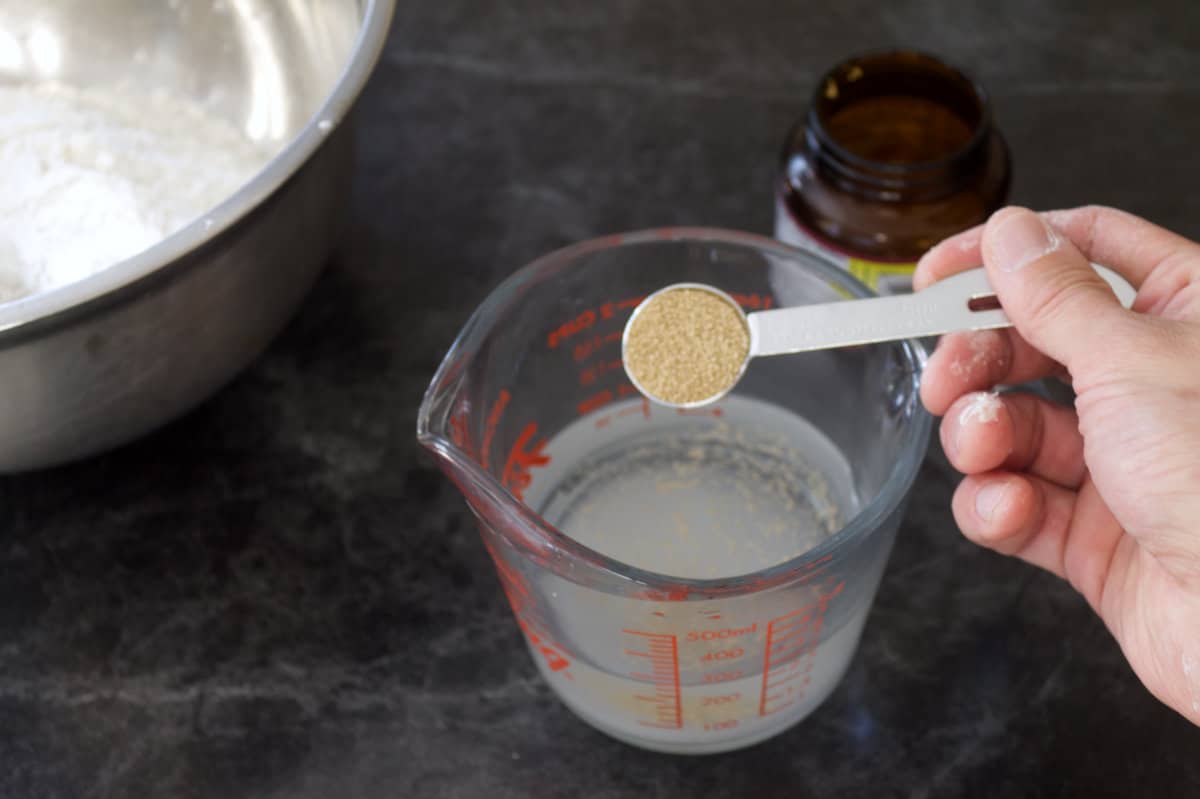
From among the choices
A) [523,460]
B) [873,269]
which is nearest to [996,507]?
[873,269]

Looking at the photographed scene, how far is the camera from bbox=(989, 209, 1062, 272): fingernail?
0.73m

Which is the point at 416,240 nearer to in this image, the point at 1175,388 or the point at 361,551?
the point at 361,551

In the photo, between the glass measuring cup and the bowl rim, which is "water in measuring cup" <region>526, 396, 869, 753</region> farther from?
the bowl rim

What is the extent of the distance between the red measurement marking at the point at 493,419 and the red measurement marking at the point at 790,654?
23cm

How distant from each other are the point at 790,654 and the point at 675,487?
0.19 m

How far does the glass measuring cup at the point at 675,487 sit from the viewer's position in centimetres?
74

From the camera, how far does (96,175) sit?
0.99 meters

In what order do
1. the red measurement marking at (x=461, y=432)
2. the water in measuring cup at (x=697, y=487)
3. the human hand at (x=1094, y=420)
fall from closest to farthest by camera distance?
the human hand at (x=1094, y=420), the red measurement marking at (x=461, y=432), the water in measuring cup at (x=697, y=487)

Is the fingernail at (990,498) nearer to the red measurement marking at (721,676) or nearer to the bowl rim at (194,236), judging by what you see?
the red measurement marking at (721,676)

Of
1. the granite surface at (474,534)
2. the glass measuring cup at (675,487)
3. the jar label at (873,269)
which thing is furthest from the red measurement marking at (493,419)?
the jar label at (873,269)

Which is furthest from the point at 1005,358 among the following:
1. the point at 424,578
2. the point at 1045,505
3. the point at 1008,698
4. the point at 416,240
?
the point at 416,240

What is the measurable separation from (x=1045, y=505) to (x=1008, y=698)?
139 mm

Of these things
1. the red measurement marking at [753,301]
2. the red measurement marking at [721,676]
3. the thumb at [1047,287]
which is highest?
the thumb at [1047,287]

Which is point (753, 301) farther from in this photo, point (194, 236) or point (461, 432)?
point (194, 236)
